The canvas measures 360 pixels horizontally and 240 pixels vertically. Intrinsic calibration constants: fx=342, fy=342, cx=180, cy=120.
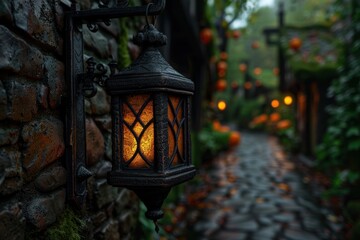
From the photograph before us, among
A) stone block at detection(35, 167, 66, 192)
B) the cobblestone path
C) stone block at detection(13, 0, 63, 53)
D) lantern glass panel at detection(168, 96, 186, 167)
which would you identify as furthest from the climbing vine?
stone block at detection(13, 0, 63, 53)

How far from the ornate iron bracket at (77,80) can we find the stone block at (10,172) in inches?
12.4

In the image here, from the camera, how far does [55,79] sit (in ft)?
4.56

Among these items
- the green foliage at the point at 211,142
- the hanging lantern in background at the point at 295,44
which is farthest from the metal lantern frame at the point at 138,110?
the hanging lantern in background at the point at 295,44

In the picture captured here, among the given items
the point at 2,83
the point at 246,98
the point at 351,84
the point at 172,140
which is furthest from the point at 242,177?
the point at 246,98

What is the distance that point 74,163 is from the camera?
4.81ft

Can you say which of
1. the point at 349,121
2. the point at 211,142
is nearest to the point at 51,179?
the point at 349,121

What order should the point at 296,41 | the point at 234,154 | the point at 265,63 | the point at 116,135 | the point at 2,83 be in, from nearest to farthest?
the point at 2,83
the point at 116,135
the point at 296,41
the point at 234,154
the point at 265,63

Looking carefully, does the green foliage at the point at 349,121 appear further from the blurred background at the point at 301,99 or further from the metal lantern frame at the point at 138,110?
the metal lantern frame at the point at 138,110

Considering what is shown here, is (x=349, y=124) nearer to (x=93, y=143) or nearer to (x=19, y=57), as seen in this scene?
(x=93, y=143)

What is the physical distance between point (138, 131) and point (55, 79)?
402 millimetres

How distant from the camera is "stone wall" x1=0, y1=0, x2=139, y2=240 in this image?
108cm

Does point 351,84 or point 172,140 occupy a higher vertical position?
point 351,84

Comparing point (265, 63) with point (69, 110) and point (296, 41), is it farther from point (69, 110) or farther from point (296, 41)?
point (69, 110)

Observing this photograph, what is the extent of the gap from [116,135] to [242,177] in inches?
256
